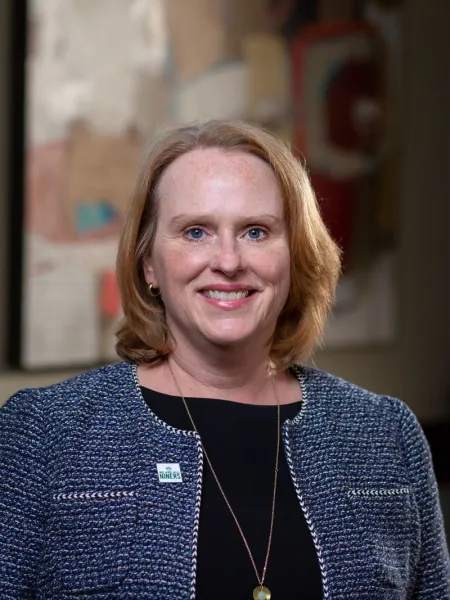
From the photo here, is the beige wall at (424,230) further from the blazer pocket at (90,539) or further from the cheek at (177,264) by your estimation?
the blazer pocket at (90,539)

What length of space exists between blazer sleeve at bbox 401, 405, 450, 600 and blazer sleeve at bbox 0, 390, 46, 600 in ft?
2.52

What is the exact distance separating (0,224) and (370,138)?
7.17 feet

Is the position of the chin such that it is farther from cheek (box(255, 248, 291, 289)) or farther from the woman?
cheek (box(255, 248, 291, 289))

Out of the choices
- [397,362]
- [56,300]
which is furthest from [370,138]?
[56,300]

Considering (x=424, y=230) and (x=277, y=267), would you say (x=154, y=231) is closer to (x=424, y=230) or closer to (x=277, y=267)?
(x=277, y=267)

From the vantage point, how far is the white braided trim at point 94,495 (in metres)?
1.93

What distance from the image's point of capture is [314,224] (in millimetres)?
2178

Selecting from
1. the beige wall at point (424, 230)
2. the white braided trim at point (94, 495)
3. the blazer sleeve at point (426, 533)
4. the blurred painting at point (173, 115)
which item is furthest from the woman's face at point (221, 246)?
the beige wall at point (424, 230)

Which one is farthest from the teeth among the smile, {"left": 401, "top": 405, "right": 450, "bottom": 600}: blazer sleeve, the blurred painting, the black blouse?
the blurred painting

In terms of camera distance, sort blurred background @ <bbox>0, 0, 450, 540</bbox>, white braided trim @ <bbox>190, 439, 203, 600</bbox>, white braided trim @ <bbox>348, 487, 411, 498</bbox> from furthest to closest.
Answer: blurred background @ <bbox>0, 0, 450, 540</bbox> < white braided trim @ <bbox>348, 487, 411, 498</bbox> < white braided trim @ <bbox>190, 439, 203, 600</bbox>

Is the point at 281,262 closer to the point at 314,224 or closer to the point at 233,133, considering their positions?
the point at 314,224

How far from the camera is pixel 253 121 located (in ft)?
14.0

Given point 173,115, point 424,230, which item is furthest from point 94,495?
point 424,230

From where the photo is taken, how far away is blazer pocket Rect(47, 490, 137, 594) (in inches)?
74.4
